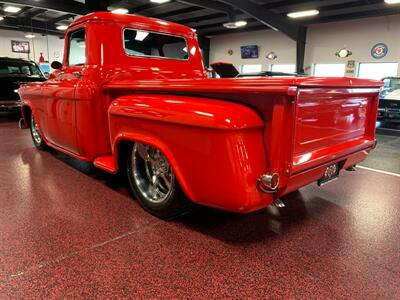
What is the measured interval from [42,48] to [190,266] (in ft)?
66.6

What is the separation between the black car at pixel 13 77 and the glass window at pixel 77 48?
5.37m

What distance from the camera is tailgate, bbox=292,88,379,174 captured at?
75.4 inches

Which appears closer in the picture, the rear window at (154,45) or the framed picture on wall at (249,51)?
the rear window at (154,45)

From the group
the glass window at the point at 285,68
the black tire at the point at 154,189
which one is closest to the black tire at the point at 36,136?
the black tire at the point at 154,189

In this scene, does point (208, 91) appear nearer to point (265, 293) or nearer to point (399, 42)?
point (265, 293)

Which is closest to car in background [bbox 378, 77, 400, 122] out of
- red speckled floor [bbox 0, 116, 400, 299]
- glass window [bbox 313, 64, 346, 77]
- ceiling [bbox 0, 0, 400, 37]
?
ceiling [bbox 0, 0, 400, 37]

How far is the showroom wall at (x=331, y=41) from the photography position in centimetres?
1166

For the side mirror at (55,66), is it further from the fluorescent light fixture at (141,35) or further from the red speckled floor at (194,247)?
the red speckled floor at (194,247)

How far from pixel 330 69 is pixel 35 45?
55.1 ft

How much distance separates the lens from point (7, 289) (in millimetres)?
1688

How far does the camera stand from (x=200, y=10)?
13.4 m

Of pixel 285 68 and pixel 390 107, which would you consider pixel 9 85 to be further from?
pixel 285 68

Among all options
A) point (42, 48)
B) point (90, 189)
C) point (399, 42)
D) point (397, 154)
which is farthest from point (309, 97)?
point (42, 48)

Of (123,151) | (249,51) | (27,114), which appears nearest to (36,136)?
(27,114)
